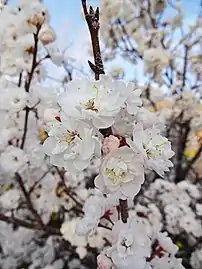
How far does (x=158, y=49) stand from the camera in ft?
5.08

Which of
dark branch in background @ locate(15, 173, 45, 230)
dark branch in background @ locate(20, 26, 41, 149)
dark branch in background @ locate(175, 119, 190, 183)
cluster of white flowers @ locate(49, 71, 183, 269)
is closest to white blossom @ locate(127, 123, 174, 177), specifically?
cluster of white flowers @ locate(49, 71, 183, 269)

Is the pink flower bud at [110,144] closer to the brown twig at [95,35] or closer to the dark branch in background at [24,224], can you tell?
the brown twig at [95,35]

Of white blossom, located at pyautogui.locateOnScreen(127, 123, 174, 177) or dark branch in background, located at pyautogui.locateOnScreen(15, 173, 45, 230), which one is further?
dark branch in background, located at pyautogui.locateOnScreen(15, 173, 45, 230)

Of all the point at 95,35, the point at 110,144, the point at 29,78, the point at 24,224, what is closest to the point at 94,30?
the point at 95,35

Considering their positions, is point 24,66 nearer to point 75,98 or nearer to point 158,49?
point 75,98

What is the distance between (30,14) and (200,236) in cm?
70

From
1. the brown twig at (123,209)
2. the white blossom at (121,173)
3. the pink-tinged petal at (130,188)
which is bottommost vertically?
the brown twig at (123,209)

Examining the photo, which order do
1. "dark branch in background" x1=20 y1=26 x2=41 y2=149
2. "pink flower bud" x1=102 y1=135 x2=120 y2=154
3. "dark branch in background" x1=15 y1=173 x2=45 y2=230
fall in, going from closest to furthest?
"pink flower bud" x1=102 y1=135 x2=120 y2=154 < "dark branch in background" x1=20 y1=26 x2=41 y2=149 < "dark branch in background" x1=15 y1=173 x2=45 y2=230

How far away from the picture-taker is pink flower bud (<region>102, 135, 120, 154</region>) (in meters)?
0.52

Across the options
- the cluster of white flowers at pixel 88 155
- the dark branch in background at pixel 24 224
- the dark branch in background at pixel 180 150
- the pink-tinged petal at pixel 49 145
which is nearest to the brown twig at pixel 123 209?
the cluster of white flowers at pixel 88 155

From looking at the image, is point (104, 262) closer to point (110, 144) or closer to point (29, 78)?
point (110, 144)

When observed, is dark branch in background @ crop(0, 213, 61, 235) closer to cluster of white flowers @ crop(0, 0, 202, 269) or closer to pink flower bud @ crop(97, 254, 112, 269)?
cluster of white flowers @ crop(0, 0, 202, 269)

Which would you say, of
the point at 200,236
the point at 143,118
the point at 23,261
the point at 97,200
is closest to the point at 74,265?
the point at 23,261

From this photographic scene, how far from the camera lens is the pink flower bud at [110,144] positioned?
521mm
